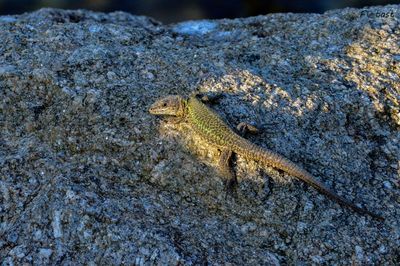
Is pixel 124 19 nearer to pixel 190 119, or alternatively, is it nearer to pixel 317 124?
pixel 190 119

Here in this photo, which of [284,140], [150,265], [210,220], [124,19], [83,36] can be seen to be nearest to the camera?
[150,265]

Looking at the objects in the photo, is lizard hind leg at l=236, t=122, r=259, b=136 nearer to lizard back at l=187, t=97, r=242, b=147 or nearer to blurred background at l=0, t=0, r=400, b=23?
lizard back at l=187, t=97, r=242, b=147

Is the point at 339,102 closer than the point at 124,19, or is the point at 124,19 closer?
the point at 339,102

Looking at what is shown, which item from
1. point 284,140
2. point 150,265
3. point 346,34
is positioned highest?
point 346,34

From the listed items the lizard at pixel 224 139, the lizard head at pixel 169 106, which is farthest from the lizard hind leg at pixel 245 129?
the lizard head at pixel 169 106

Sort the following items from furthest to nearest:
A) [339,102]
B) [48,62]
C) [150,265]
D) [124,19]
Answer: [124,19] → [48,62] → [339,102] → [150,265]

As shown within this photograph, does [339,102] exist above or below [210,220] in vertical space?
above

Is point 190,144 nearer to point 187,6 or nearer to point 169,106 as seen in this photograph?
point 169,106

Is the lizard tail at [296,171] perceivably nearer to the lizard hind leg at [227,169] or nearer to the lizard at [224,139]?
the lizard at [224,139]

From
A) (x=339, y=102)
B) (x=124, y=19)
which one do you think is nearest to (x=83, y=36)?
(x=124, y=19)
